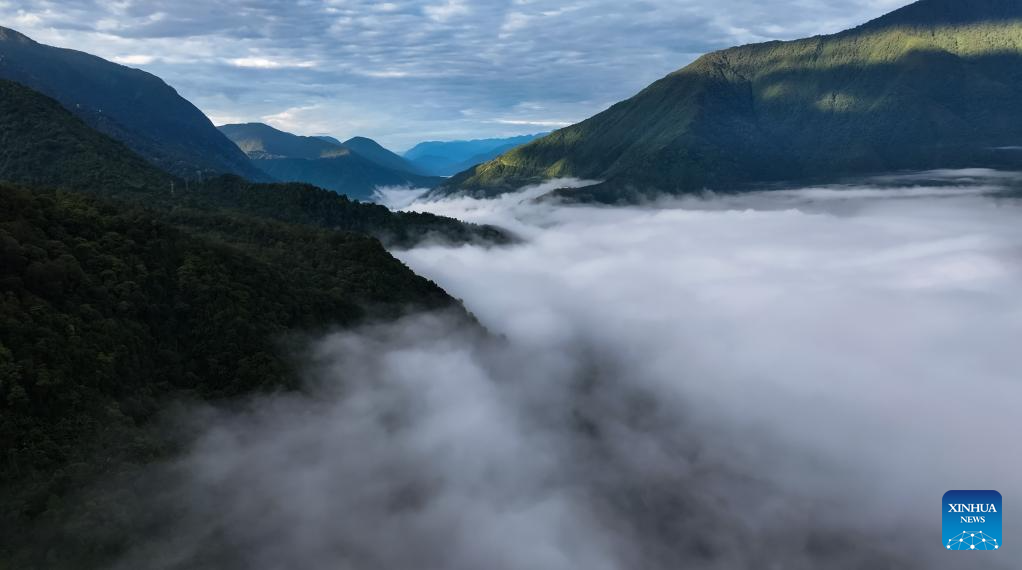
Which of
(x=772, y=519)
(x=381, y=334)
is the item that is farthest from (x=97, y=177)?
(x=772, y=519)

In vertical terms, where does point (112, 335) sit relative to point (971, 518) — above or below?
above

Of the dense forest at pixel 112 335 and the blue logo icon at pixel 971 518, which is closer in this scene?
the dense forest at pixel 112 335

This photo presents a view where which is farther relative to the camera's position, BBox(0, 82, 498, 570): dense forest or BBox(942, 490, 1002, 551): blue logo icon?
BBox(942, 490, 1002, 551): blue logo icon

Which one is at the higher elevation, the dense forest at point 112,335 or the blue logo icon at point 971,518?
the dense forest at point 112,335

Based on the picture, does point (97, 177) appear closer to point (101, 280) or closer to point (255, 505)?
point (101, 280)

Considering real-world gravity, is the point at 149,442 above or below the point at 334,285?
below
